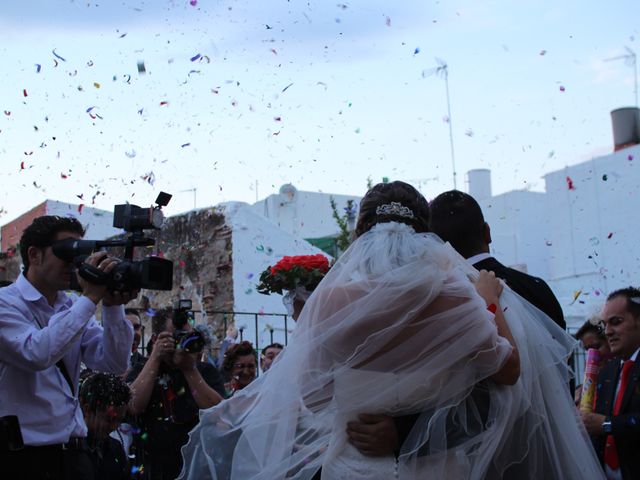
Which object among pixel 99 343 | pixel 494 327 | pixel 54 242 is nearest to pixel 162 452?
pixel 99 343

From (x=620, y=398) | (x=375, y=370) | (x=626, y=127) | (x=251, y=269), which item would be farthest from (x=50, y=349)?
(x=626, y=127)

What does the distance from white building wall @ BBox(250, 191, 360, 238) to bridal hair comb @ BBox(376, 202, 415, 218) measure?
19109mm

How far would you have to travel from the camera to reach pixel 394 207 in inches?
129

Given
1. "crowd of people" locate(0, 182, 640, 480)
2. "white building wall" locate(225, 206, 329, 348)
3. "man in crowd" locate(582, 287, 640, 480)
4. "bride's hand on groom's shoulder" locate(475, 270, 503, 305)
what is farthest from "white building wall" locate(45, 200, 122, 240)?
"bride's hand on groom's shoulder" locate(475, 270, 503, 305)

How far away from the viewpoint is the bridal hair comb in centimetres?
327

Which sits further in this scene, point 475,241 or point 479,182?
point 479,182

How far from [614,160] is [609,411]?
15.9 meters

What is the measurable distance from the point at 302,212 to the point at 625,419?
20664mm

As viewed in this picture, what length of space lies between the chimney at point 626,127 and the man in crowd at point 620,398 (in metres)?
17.5

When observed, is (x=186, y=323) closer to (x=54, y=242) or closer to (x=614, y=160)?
(x=54, y=242)

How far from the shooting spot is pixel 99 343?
4051mm

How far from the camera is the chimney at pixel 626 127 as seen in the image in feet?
70.0

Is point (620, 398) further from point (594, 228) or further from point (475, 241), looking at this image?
point (594, 228)

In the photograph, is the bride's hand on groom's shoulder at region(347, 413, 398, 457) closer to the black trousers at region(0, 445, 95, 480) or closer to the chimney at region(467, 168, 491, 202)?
the black trousers at region(0, 445, 95, 480)
